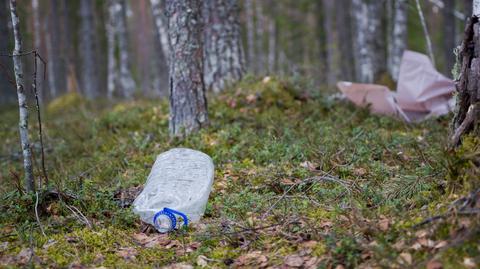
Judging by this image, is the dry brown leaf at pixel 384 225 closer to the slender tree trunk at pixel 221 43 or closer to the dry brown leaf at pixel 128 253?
the dry brown leaf at pixel 128 253

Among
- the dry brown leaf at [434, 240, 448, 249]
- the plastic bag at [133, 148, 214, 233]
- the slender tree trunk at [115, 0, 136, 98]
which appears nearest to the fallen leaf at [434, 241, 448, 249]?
the dry brown leaf at [434, 240, 448, 249]

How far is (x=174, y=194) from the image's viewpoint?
442cm

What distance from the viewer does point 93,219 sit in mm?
4383

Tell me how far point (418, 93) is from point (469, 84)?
364 cm

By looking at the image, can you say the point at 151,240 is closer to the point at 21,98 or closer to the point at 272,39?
the point at 21,98

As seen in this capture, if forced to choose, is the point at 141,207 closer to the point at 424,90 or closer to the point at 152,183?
the point at 152,183

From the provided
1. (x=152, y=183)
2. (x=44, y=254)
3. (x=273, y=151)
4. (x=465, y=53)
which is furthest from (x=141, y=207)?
(x=465, y=53)

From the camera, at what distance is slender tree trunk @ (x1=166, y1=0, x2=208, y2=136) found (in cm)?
665

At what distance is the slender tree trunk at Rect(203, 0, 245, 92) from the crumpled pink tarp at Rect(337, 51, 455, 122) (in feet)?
8.49

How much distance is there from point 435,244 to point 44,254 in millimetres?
2786

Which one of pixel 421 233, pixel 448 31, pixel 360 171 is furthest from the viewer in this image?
pixel 448 31

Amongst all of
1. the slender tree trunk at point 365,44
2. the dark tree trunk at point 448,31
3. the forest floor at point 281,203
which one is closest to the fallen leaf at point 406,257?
the forest floor at point 281,203

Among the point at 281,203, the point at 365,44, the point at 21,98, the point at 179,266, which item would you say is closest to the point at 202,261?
the point at 179,266

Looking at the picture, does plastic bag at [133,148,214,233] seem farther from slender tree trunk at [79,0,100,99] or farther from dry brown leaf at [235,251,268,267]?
slender tree trunk at [79,0,100,99]
